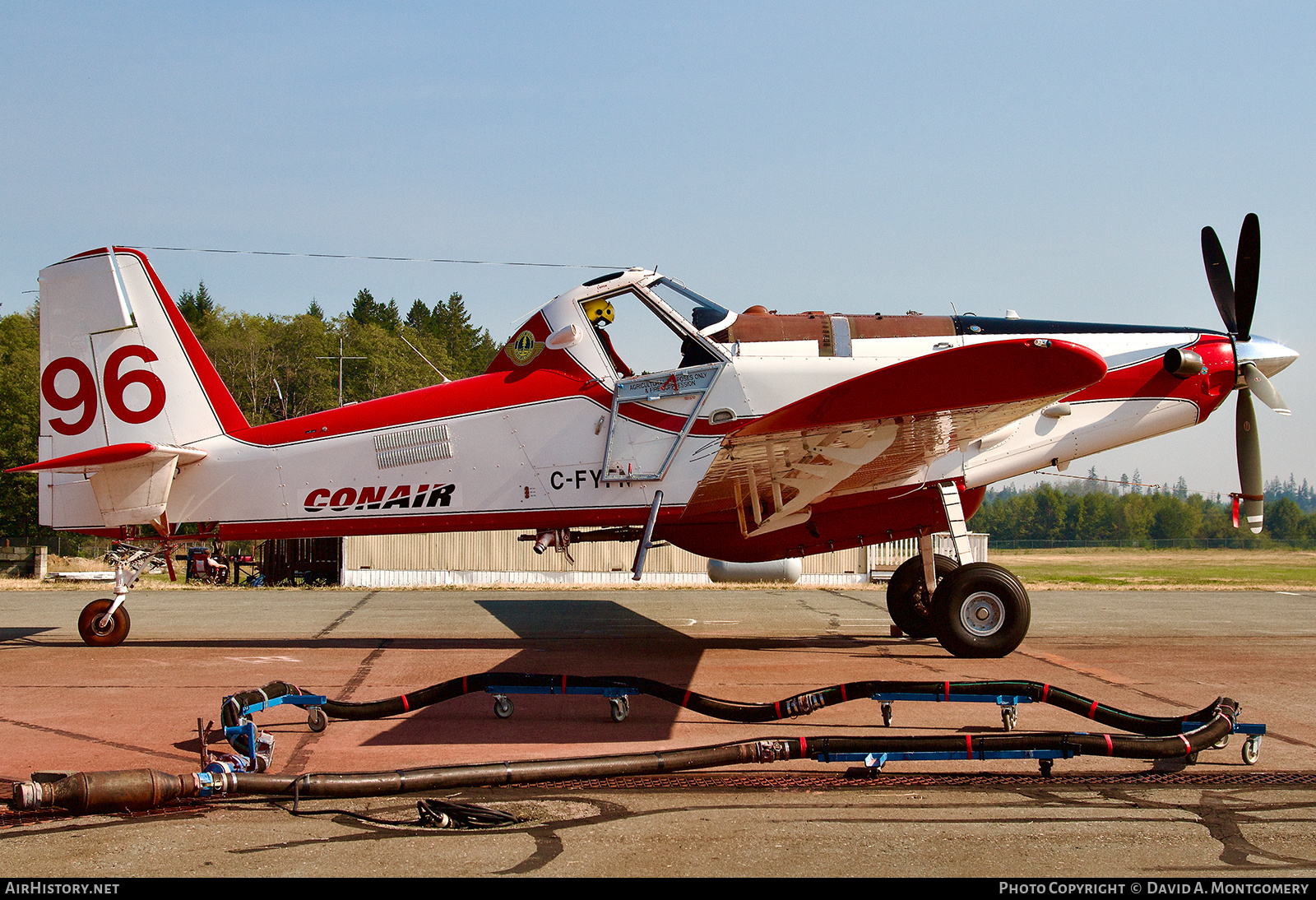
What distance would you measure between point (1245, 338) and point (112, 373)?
13.1 meters

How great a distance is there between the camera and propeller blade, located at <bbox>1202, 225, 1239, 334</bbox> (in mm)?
11031

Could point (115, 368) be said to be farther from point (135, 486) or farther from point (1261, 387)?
point (1261, 387)

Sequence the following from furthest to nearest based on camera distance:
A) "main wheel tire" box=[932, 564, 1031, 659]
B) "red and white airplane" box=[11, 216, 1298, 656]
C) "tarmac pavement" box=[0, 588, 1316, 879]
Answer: "red and white airplane" box=[11, 216, 1298, 656] < "main wheel tire" box=[932, 564, 1031, 659] < "tarmac pavement" box=[0, 588, 1316, 879]

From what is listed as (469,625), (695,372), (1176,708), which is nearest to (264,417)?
(469,625)

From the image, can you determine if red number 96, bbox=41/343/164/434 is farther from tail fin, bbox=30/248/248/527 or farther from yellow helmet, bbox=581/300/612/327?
yellow helmet, bbox=581/300/612/327

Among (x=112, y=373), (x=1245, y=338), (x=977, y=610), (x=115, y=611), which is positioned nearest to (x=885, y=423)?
(x=977, y=610)

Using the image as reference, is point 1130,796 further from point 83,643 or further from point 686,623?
point 83,643

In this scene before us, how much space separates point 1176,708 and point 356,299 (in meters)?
121

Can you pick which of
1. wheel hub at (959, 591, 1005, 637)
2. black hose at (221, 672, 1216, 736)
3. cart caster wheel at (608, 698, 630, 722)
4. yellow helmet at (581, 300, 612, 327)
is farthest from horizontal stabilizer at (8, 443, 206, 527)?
wheel hub at (959, 591, 1005, 637)

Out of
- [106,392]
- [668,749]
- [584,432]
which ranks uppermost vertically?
[106,392]

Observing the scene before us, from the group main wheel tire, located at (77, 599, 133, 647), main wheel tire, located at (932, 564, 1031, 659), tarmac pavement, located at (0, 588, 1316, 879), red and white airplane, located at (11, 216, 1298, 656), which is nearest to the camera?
tarmac pavement, located at (0, 588, 1316, 879)

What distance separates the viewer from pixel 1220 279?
37.0 ft

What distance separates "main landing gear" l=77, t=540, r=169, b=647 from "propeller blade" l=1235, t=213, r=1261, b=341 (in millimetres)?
12584

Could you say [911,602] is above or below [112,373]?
below
